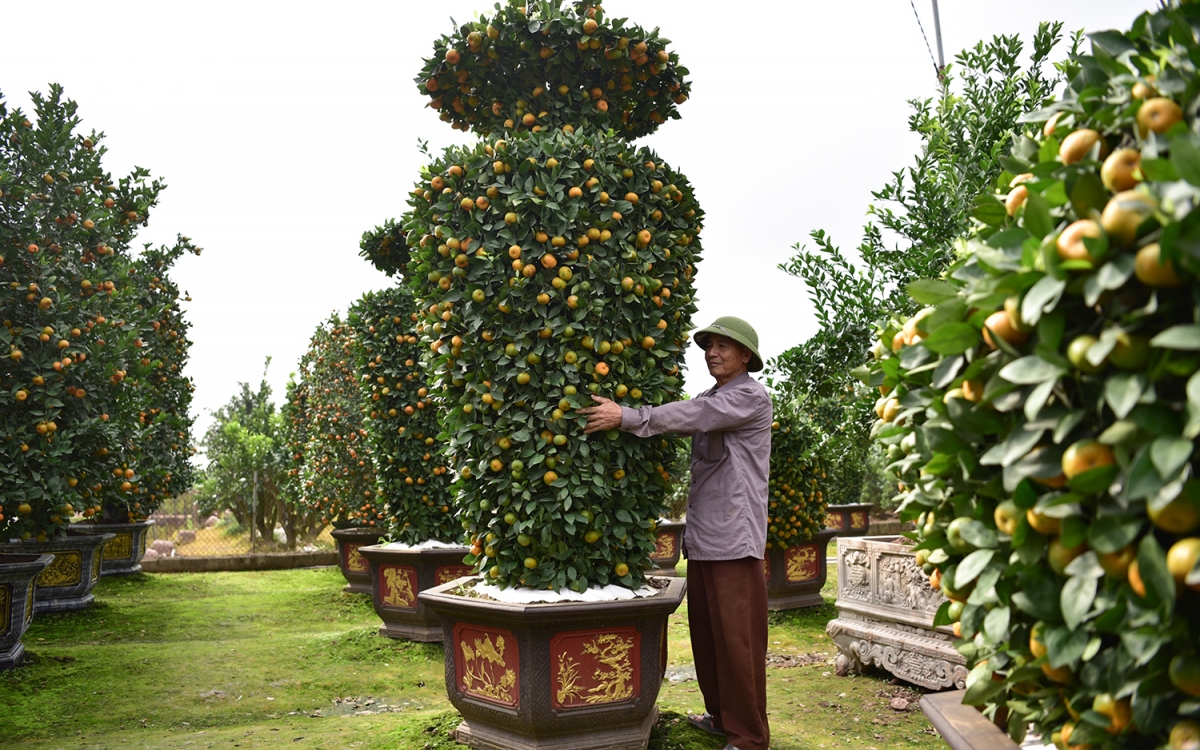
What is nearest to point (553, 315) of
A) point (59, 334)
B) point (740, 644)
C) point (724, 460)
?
point (724, 460)

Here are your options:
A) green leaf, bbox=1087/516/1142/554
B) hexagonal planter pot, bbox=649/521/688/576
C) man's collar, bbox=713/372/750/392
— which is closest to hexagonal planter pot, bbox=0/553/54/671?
man's collar, bbox=713/372/750/392

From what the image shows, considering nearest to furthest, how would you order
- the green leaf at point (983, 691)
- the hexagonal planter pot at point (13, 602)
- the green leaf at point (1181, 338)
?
the green leaf at point (1181, 338), the green leaf at point (983, 691), the hexagonal planter pot at point (13, 602)

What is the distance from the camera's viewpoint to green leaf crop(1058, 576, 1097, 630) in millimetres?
1385

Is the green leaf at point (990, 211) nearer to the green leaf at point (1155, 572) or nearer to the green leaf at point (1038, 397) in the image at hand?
the green leaf at point (1038, 397)

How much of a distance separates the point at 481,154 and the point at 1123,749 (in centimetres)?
389

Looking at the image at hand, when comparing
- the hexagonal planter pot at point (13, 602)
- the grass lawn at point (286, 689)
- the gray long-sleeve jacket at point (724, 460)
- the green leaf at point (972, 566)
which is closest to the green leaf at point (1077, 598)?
the green leaf at point (972, 566)

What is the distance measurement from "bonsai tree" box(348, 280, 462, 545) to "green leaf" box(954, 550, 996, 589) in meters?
6.42

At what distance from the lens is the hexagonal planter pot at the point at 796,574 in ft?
30.1

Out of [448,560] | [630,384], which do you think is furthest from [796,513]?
[630,384]

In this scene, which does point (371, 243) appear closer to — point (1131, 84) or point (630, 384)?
point (630, 384)

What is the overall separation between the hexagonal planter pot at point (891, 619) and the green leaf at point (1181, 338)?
488cm

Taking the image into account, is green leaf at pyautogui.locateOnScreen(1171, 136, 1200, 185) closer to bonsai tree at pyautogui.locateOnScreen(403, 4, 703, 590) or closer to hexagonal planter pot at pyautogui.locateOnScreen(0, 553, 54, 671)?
bonsai tree at pyautogui.locateOnScreen(403, 4, 703, 590)

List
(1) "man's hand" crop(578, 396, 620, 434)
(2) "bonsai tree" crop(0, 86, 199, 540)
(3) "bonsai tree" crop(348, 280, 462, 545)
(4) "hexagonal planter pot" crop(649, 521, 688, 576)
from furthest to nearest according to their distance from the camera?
(4) "hexagonal planter pot" crop(649, 521, 688, 576) → (3) "bonsai tree" crop(348, 280, 462, 545) → (2) "bonsai tree" crop(0, 86, 199, 540) → (1) "man's hand" crop(578, 396, 620, 434)

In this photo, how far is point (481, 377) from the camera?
430 cm
